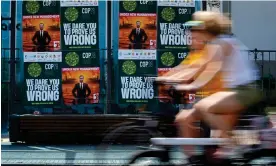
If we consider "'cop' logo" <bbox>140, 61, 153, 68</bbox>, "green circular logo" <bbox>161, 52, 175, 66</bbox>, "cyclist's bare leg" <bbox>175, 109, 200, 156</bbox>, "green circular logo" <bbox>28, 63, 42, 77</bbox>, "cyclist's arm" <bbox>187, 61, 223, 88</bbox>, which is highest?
"green circular logo" <bbox>161, 52, 175, 66</bbox>

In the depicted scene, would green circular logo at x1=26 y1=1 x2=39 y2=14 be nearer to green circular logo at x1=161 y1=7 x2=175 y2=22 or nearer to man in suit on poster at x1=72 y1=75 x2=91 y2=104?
man in suit on poster at x1=72 y1=75 x2=91 y2=104

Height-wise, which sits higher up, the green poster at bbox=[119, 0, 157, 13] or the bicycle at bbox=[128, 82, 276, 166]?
the green poster at bbox=[119, 0, 157, 13]

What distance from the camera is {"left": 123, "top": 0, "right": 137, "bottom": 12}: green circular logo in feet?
38.0

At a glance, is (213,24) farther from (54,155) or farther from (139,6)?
(139,6)

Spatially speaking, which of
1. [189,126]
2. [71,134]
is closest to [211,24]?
[189,126]

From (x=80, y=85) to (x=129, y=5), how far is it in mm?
1837

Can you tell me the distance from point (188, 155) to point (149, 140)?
0.41m

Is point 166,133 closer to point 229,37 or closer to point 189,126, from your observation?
point 189,126

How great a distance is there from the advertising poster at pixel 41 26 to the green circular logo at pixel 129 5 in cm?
130

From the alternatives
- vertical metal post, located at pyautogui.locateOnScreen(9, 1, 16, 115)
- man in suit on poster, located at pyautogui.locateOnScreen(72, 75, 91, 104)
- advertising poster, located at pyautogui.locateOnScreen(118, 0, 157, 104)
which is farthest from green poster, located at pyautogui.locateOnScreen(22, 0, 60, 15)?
man in suit on poster, located at pyautogui.locateOnScreen(72, 75, 91, 104)

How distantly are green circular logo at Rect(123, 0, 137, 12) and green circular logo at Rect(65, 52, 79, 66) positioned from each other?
4.41ft

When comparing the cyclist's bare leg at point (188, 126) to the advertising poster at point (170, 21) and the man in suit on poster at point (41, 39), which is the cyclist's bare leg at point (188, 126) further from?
the man in suit on poster at point (41, 39)

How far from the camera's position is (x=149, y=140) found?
580cm

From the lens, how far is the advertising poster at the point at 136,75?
11516 millimetres
